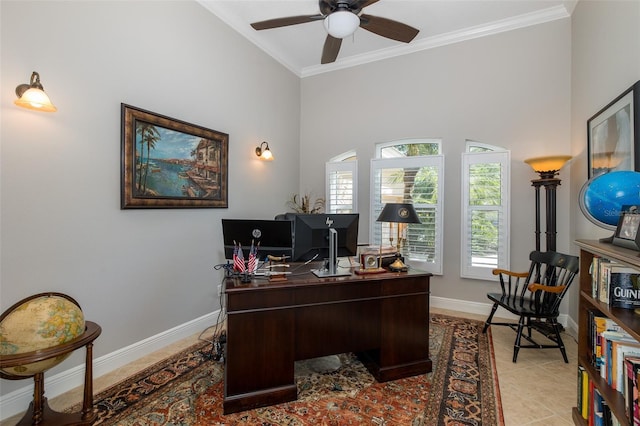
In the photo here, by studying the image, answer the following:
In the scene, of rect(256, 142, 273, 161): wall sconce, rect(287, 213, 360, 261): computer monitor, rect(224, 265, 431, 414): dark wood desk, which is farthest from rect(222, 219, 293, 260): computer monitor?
rect(256, 142, 273, 161): wall sconce

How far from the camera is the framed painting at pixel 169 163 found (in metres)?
2.57

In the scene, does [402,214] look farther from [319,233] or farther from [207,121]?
[207,121]

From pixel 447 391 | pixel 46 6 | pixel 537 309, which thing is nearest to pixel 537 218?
pixel 537 309

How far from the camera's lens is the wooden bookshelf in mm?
1365

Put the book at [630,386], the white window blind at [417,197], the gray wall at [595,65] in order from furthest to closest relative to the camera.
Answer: the white window blind at [417,197] → the gray wall at [595,65] → the book at [630,386]

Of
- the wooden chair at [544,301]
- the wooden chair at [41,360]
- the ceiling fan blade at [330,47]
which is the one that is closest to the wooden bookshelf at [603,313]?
the wooden chair at [544,301]

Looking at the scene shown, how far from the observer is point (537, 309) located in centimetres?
272

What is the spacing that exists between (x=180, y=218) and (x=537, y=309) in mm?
3606

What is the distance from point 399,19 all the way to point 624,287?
3.54 m

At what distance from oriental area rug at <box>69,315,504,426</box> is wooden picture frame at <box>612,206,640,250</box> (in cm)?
134

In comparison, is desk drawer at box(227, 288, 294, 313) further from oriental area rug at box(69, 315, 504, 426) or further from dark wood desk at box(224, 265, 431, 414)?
oriental area rug at box(69, 315, 504, 426)

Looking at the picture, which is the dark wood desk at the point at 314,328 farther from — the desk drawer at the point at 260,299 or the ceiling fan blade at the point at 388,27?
the ceiling fan blade at the point at 388,27

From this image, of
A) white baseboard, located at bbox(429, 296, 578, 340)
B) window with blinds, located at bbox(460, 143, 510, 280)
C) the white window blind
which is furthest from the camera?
the white window blind

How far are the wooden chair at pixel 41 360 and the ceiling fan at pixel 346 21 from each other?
2626mm
